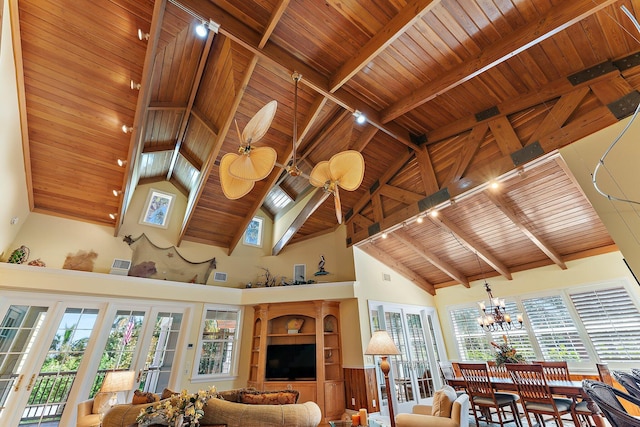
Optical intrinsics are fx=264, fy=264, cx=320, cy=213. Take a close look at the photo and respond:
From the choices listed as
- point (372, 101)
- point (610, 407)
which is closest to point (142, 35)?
point (372, 101)

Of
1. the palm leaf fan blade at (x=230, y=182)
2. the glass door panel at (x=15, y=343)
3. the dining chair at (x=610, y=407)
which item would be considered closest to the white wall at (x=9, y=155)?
the glass door panel at (x=15, y=343)

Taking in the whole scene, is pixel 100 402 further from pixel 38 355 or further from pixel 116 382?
pixel 38 355

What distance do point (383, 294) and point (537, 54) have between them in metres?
5.34

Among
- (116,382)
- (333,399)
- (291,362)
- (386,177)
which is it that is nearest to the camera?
(116,382)

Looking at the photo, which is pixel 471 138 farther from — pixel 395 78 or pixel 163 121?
pixel 163 121

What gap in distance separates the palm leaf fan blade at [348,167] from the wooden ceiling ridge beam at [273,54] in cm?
168

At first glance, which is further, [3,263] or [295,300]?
[295,300]

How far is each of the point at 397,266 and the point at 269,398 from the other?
4911 millimetres

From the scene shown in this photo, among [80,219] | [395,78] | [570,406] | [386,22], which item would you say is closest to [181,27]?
[386,22]

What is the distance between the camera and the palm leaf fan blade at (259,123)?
97.3 inches

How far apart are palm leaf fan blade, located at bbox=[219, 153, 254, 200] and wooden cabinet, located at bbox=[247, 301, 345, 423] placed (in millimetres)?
4214

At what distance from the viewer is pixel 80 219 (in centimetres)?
600

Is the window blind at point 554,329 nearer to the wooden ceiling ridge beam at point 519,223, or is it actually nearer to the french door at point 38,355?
the wooden ceiling ridge beam at point 519,223

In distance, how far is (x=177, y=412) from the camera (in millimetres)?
2654
